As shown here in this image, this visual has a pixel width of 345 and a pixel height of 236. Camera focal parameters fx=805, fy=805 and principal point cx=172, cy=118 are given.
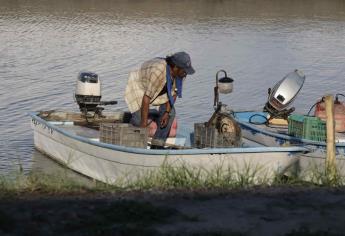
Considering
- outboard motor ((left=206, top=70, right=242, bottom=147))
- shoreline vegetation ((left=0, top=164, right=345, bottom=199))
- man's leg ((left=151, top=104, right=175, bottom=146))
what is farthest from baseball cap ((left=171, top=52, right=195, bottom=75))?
shoreline vegetation ((left=0, top=164, right=345, bottom=199))

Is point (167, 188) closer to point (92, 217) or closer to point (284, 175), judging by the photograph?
point (92, 217)

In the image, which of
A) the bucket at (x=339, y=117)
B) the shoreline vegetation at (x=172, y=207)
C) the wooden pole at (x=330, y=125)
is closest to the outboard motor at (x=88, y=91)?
the bucket at (x=339, y=117)

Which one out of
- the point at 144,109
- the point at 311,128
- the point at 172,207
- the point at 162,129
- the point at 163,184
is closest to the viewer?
the point at 172,207

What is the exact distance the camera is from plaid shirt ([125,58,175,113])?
1031cm

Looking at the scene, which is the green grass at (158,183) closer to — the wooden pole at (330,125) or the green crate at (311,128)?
the wooden pole at (330,125)

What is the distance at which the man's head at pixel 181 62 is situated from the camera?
10.0 meters

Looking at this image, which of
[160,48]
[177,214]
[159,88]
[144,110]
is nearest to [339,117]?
[159,88]

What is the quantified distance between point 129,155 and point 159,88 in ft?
3.34

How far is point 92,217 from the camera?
6.39 meters

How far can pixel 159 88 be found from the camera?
34.3 ft

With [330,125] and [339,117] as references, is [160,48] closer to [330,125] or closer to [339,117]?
[339,117]

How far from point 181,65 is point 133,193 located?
3.14 meters

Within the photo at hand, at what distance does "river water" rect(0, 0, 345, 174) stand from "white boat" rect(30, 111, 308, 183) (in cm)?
80

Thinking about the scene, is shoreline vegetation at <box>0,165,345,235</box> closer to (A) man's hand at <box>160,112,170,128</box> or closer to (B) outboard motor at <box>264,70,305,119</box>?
(A) man's hand at <box>160,112,170,128</box>
